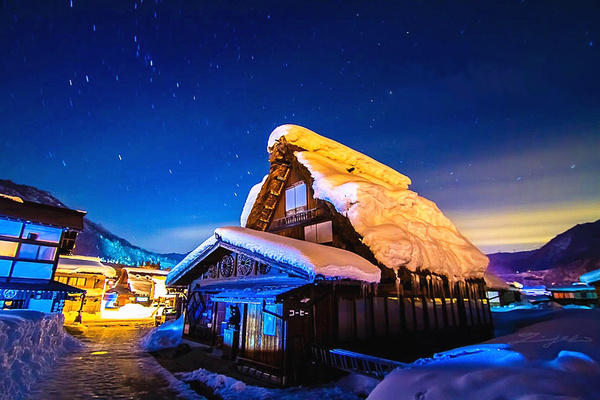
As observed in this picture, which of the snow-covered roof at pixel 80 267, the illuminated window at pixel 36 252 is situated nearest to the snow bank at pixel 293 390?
the illuminated window at pixel 36 252

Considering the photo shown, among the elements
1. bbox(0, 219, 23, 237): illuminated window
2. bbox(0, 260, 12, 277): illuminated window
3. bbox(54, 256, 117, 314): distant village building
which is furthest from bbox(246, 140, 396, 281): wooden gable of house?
bbox(54, 256, 117, 314): distant village building

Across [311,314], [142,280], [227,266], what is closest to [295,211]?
→ [227,266]

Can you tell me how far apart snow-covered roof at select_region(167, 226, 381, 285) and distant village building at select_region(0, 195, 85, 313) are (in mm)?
14553

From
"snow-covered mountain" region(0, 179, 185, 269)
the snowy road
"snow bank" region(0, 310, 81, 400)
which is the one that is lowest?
the snowy road

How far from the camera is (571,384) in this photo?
3.56 m

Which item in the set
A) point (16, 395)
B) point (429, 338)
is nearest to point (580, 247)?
point (429, 338)

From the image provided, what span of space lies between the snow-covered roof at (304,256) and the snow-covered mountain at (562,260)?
67.0 metres

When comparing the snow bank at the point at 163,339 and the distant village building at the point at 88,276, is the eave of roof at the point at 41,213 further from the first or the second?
the distant village building at the point at 88,276

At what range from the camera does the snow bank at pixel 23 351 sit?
665cm

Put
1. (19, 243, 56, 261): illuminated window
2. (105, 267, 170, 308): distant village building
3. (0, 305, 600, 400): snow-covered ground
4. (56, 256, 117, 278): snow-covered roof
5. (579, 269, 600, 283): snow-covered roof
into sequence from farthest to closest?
(56, 256, 117, 278): snow-covered roof < (105, 267, 170, 308): distant village building < (579, 269, 600, 283): snow-covered roof < (19, 243, 56, 261): illuminated window < (0, 305, 600, 400): snow-covered ground

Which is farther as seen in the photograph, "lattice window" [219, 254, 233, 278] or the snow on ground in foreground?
"lattice window" [219, 254, 233, 278]

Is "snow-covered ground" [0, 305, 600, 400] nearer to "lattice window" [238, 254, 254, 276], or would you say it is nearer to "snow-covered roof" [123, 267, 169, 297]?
"lattice window" [238, 254, 254, 276]

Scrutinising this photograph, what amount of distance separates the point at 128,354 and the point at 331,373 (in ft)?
30.5

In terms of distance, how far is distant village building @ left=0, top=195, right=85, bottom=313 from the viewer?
54.1 ft
